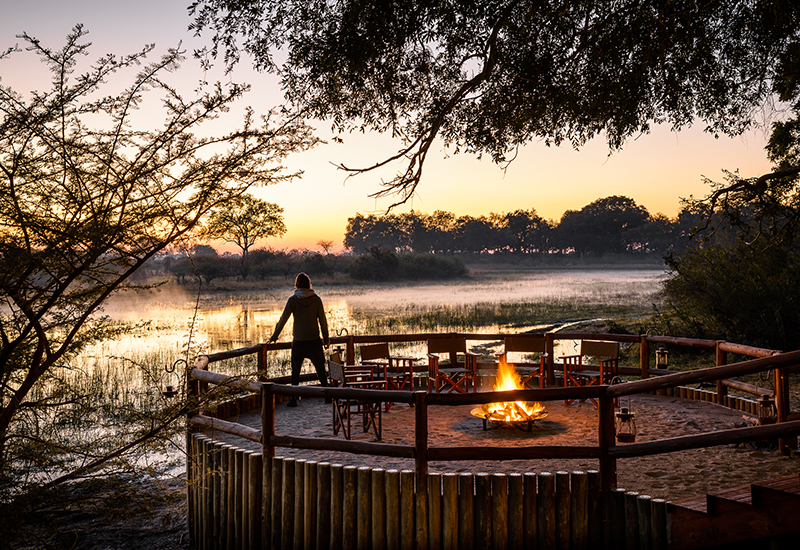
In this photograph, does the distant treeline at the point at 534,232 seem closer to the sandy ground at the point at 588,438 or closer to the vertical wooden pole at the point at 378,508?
the sandy ground at the point at 588,438

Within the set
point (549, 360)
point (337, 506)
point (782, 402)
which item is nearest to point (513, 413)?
point (549, 360)

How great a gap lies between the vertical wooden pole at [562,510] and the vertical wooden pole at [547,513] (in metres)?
0.03

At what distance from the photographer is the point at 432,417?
29.9 ft

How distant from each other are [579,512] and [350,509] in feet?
6.04

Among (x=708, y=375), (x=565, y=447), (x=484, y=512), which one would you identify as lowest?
(x=484, y=512)

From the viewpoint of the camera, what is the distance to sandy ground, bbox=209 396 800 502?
631cm

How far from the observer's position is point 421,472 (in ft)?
17.2

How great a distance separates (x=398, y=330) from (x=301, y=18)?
16776mm

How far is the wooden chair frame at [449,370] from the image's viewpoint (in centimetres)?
973

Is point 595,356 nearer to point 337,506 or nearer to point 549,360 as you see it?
point 549,360

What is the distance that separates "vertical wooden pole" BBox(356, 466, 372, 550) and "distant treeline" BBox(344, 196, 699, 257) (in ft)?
291

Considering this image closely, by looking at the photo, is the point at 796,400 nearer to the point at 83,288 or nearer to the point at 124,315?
the point at 83,288

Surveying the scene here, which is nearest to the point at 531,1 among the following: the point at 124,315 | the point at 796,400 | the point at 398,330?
the point at 796,400

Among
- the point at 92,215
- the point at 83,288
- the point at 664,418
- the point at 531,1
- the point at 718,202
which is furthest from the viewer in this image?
the point at 718,202
